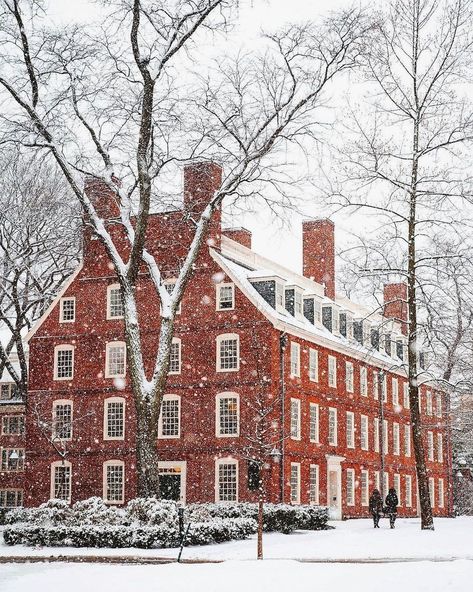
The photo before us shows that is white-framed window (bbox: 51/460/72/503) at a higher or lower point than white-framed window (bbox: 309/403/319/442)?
lower

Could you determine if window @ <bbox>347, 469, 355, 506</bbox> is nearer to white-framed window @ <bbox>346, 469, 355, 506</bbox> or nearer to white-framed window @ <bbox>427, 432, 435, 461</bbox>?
white-framed window @ <bbox>346, 469, 355, 506</bbox>

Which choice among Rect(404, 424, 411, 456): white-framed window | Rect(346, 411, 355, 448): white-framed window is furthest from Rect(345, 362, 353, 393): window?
Rect(404, 424, 411, 456): white-framed window

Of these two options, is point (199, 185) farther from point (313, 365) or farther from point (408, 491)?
point (408, 491)

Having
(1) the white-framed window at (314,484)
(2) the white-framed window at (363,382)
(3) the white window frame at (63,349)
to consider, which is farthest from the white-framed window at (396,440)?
(3) the white window frame at (63,349)

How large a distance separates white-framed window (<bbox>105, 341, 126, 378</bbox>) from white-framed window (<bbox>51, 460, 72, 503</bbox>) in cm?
410

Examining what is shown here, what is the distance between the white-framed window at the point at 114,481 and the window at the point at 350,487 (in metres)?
10.7

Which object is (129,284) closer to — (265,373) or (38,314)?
(265,373)

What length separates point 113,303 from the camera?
40594 mm

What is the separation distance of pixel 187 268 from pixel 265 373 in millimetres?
9336

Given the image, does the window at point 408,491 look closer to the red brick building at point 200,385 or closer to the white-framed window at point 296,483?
the red brick building at point 200,385

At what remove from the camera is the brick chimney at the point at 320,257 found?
47.5 meters

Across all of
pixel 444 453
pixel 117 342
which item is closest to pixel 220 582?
pixel 117 342

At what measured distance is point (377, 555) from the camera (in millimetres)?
21719

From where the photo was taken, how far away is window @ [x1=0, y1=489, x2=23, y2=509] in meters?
49.5
